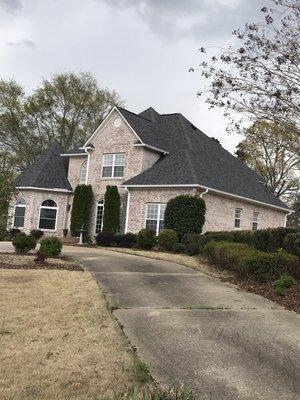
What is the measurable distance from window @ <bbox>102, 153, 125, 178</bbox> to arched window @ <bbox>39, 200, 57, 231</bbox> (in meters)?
4.58

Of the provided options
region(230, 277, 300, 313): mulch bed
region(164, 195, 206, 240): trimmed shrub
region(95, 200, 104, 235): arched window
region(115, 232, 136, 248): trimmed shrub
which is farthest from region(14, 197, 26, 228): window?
region(230, 277, 300, 313): mulch bed

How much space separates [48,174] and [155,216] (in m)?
9.97

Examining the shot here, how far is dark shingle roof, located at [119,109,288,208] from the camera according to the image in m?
27.7

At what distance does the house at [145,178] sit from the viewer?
2788 cm

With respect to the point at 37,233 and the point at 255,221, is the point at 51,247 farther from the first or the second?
the point at 255,221

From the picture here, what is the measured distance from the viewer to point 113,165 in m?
31.0

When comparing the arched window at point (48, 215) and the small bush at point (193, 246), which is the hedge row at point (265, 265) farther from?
the arched window at point (48, 215)

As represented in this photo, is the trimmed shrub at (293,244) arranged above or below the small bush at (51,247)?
above

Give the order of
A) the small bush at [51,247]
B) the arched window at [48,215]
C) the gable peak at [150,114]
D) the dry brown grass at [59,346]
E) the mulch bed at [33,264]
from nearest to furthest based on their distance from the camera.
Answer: the dry brown grass at [59,346] → the mulch bed at [33,264] → the small bush at [51,247] → the arched window at [48,215] → the gable peak at [150,114]

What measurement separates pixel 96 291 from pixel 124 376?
17.4 ft

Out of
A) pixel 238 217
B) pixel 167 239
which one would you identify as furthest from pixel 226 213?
pixel 167 239

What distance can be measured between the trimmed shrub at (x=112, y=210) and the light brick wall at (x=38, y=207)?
16.7ft

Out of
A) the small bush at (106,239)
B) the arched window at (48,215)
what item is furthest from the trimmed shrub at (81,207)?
the small bush at (106,239)

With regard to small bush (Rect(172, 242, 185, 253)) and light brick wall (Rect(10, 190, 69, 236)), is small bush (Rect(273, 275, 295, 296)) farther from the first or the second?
light brick wall (Rect(10, 190, 69, 236))
